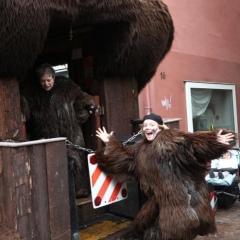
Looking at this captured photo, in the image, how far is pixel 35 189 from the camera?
2646 millimetres

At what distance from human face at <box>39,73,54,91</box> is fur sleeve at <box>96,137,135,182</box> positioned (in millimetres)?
927

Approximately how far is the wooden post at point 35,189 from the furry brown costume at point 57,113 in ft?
3.10

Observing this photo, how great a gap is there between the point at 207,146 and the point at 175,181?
40 centimetres

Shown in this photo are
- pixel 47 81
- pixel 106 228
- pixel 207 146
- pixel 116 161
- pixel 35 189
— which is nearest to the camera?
pixel 35 189

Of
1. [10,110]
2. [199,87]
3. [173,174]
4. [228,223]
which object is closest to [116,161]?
[173,174]

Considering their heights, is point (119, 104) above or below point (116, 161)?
above

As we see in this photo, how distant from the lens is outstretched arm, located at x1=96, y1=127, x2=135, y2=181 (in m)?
3.42

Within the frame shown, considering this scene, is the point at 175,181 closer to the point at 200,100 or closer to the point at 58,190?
the point at 58,190

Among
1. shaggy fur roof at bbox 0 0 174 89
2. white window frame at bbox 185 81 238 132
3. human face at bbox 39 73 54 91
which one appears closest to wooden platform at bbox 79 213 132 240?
human face at bbox 39 73 54 91

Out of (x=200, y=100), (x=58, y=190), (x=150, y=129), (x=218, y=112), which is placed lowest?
(x=58, y=190)

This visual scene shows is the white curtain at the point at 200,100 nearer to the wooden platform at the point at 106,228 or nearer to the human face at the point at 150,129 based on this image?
the wooden platform at the point at 106,228

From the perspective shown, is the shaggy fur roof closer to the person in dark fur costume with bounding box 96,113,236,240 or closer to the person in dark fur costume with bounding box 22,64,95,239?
the person in dark fur costume with bounding box 22,64,95,239

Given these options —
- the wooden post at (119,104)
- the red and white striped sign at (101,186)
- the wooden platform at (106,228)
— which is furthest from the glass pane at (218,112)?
the red and white striped sign at (101,186)

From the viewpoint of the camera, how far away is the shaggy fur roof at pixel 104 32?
296cm
